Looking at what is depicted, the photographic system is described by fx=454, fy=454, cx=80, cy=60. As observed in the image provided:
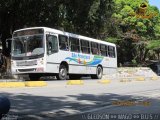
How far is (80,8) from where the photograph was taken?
33656 millimetres

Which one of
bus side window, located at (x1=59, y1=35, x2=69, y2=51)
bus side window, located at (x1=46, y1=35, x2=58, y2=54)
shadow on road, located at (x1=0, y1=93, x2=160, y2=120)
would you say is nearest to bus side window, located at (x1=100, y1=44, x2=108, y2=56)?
bus side window, located at (x1=59, y1=35, x2=69, y2=51)

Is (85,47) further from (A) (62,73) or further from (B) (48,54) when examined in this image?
(B) (48,54)

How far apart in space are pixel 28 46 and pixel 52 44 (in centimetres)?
136

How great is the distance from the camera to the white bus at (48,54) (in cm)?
2505

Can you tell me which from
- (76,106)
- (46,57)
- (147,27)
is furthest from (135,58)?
(76,106)

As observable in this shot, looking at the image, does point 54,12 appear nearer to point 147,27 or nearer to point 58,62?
point 58,62

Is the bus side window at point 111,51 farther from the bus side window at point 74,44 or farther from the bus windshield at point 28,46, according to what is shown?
the bus windshield at point 28,46

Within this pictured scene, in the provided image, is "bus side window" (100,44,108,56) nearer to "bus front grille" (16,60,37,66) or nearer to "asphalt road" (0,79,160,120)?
"bus front grille" (16,60,37,66)

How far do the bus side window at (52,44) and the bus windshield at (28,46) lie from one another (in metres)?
0.45

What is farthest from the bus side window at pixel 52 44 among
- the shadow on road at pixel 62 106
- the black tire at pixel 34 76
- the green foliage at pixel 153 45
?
the green foliage at pixel 153 45

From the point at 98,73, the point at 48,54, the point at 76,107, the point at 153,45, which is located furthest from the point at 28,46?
the point at 153,45

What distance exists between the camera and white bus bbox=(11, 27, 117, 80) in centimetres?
2505

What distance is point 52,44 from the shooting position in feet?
84.1

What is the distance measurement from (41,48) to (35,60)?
0.74 metres
